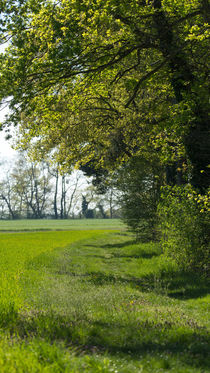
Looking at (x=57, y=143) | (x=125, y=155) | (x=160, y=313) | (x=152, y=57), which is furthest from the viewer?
(x=125, y=155)

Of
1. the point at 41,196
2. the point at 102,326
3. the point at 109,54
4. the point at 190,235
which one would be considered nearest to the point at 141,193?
the point at 190,235

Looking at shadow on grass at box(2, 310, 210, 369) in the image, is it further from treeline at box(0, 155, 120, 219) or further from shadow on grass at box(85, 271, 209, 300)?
treeline at box(0, 155, 120, 219)

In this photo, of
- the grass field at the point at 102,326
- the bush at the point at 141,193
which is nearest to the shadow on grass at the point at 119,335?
the grass field at the point at 102,326

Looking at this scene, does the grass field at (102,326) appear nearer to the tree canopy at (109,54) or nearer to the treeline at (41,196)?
the tree canopy at (109,54)

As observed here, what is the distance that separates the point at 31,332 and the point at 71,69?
34.0ft

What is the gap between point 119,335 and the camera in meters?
6.97

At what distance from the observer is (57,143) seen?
2631cm

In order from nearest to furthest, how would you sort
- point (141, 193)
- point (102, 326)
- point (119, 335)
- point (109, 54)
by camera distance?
point (119, 335) < point (102, 326) < point (109, 54) < point (141, 193)

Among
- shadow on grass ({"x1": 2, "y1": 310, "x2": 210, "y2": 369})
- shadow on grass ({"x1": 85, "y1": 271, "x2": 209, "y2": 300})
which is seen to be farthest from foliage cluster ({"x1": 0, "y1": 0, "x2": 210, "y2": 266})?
shadow on grass ({"x1": 2, "y1": 310, "x2": 210, "y2": 369})

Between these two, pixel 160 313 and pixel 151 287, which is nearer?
pixel 160 313

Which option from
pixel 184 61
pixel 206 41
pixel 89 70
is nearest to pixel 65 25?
pixel 89 70

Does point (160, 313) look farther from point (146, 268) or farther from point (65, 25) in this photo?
point (65, 25)

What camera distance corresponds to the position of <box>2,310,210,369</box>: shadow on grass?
621cm

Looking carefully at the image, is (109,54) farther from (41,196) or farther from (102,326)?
(41,196)
